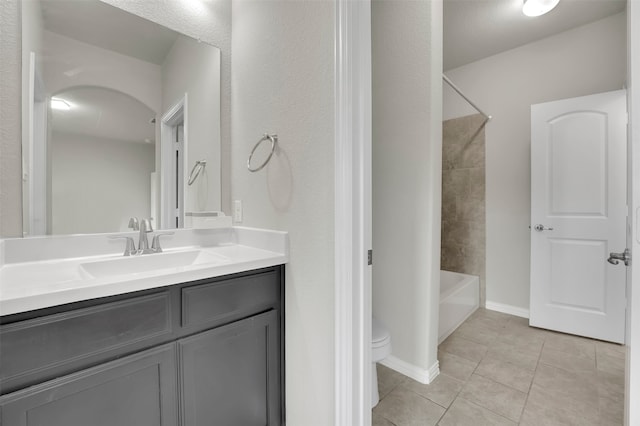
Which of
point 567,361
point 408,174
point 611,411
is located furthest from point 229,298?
point 567,361

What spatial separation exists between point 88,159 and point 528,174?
337 cm

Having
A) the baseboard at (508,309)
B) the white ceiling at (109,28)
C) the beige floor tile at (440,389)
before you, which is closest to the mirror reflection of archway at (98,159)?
the white ceiling at (109,28)

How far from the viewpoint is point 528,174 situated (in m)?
2.68

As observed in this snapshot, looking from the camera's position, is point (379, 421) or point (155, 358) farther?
point (379, 421)

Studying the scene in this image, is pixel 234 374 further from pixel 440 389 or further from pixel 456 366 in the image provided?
pixel 456 366

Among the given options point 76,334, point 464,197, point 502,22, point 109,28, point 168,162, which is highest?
point 502,22

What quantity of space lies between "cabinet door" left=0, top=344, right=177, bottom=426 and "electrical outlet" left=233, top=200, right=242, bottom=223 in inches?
30.0

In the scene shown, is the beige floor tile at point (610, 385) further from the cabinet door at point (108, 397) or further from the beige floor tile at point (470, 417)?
the cabinet door at point (108, 397)

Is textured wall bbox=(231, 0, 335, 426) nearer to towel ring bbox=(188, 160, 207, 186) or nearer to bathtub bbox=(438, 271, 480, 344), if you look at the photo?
towel ring bbox=(188, 160, 207, 186)

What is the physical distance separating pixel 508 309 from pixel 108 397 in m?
3.23

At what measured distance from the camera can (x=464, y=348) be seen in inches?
82.6

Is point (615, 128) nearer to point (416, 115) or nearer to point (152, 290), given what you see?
point (416, 115)

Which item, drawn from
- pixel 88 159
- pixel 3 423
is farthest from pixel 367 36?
pixel 3 423

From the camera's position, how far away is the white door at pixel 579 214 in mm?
2164
